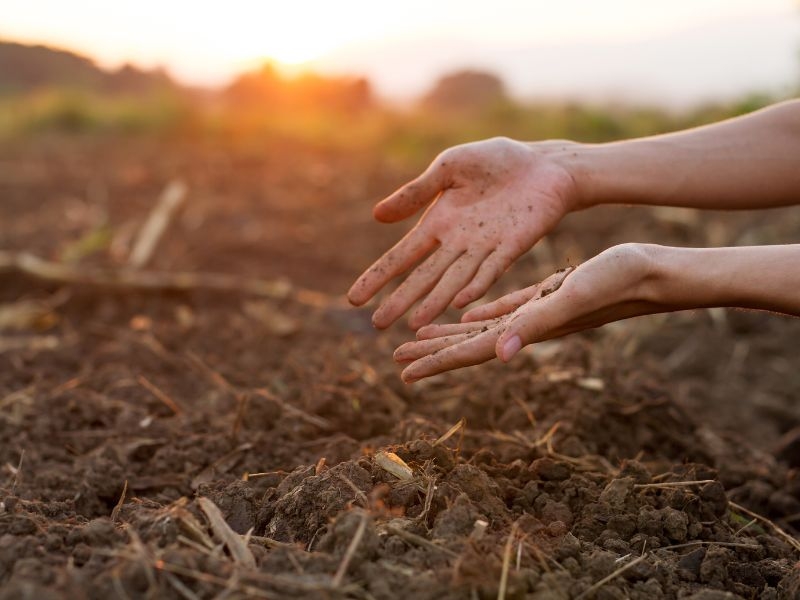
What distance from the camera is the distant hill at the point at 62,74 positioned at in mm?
16062

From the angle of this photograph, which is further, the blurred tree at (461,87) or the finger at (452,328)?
the blurred tree at (461,87)

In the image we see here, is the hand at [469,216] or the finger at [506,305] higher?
the hand at [469,216]

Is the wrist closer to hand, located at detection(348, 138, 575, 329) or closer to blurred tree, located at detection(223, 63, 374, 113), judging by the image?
hand, located at detection(348, 138, 575, 329)

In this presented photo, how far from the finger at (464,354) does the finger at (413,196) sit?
718mm

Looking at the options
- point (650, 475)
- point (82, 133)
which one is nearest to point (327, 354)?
point (650, 475)

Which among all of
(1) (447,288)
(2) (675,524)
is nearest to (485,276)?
(1) (447,288)

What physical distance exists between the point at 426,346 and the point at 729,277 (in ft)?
2.42

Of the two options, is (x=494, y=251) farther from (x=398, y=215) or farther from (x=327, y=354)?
(x=327, y=354)

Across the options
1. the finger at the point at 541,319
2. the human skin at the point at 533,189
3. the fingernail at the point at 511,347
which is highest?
the human skin at the point at 533,189

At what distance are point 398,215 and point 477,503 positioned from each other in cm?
106

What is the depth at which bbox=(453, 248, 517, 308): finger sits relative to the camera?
2.44m

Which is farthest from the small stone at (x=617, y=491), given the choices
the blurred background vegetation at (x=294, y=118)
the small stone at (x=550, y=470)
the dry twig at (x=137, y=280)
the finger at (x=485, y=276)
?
the blurred background vegetation at (x=294, y=118)

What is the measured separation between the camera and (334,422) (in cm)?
274

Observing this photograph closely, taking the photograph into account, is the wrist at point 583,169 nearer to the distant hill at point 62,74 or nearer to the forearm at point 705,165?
the forearm at point 705,165
